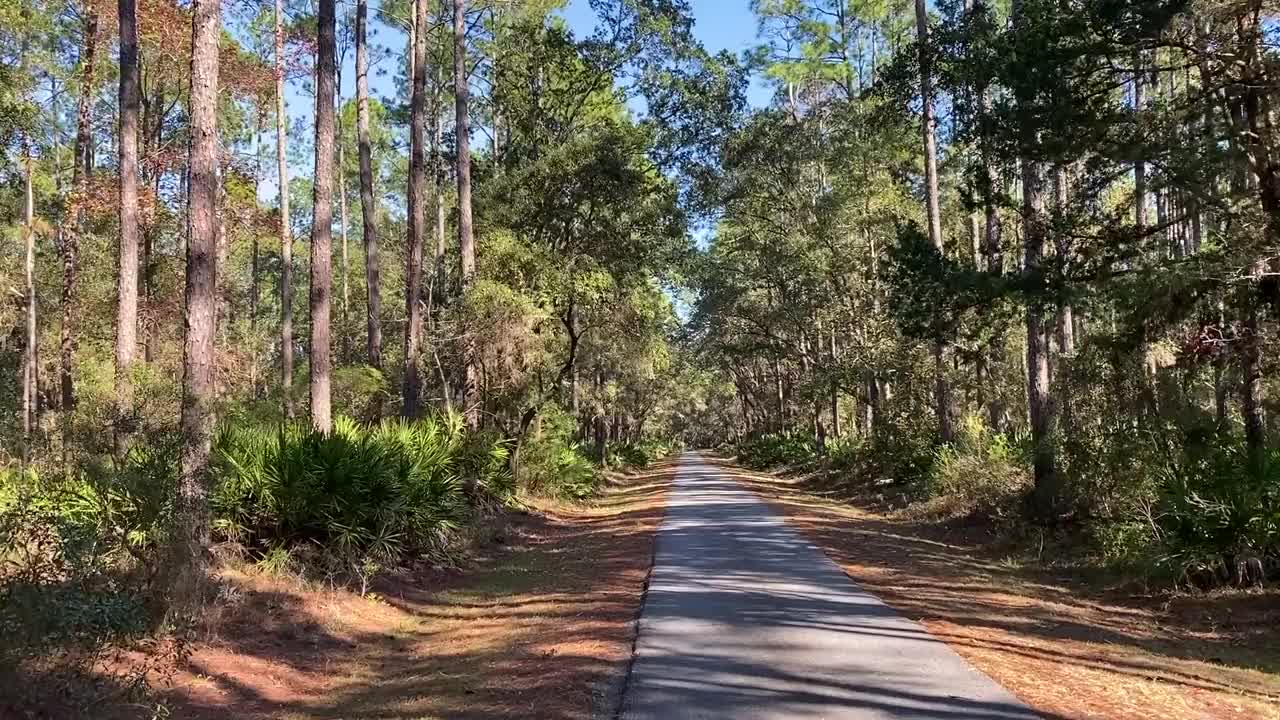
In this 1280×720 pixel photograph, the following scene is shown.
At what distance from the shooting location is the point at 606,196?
24031 mm

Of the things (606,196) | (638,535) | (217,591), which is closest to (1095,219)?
(638,535)

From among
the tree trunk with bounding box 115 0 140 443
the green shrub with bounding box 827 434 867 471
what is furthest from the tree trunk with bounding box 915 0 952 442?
the tree trunk with bounding box 115 0 140 443

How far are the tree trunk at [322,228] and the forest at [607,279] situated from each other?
0.07 metres

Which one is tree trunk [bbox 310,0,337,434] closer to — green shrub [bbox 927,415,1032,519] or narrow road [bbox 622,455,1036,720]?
narrow road [bbox 622,455,1036,720]

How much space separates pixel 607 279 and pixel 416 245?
526 cm

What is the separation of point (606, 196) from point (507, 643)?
16.9 metres

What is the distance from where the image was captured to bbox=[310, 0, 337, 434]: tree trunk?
14992 millimetres

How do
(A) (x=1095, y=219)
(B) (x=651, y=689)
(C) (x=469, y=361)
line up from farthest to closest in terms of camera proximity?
(C) (x=469, y=361) → (A) (x=1095, y=219) → (B) (x=651, y=689)

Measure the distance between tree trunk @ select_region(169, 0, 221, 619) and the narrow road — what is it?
4434mm

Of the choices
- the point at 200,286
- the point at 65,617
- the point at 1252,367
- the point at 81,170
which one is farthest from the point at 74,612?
the point at 81,170

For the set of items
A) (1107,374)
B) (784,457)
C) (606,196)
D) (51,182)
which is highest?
(51,182)

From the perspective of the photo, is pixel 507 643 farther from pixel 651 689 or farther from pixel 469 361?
pixel 469 361

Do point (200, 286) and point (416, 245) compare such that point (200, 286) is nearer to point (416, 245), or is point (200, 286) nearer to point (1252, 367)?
point (416, 245)

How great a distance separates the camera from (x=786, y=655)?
24.1ft
